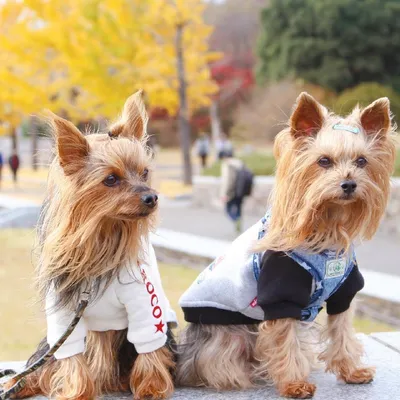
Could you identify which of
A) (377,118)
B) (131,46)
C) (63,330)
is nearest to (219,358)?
(63,330)

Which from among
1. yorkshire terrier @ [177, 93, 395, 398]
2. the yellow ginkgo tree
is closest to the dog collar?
yorkshire terrier @ [177, 93, 395, 398]

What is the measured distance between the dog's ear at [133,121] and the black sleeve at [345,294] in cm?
143

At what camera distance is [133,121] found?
11.8 ft

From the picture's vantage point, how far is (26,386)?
12.6 ft

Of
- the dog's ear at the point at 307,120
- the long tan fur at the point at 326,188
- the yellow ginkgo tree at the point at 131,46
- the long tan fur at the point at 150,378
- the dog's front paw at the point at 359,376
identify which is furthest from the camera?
the yellow ginkgo tree at the point at 131,46

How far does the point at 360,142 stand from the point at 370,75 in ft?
95.8

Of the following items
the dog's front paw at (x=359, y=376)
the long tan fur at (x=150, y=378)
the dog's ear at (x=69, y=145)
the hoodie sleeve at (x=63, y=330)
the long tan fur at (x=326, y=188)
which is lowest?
the dog's front paw at (x=359, y=376)

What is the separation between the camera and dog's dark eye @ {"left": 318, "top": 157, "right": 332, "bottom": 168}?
3436mm

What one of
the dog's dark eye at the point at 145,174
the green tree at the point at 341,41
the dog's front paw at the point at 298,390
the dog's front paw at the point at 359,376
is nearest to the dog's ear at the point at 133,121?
the dog's dark eye at the point at 145,174

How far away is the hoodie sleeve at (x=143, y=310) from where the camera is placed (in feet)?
11.6

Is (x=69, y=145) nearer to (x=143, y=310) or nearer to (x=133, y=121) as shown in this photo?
(x=133, y=121)

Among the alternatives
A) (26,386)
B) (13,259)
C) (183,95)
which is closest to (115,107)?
(183,95)

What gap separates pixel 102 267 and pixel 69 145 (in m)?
0.67

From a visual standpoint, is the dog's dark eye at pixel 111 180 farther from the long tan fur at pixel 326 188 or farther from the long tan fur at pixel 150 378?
the long tan fur at pixel 150 378
